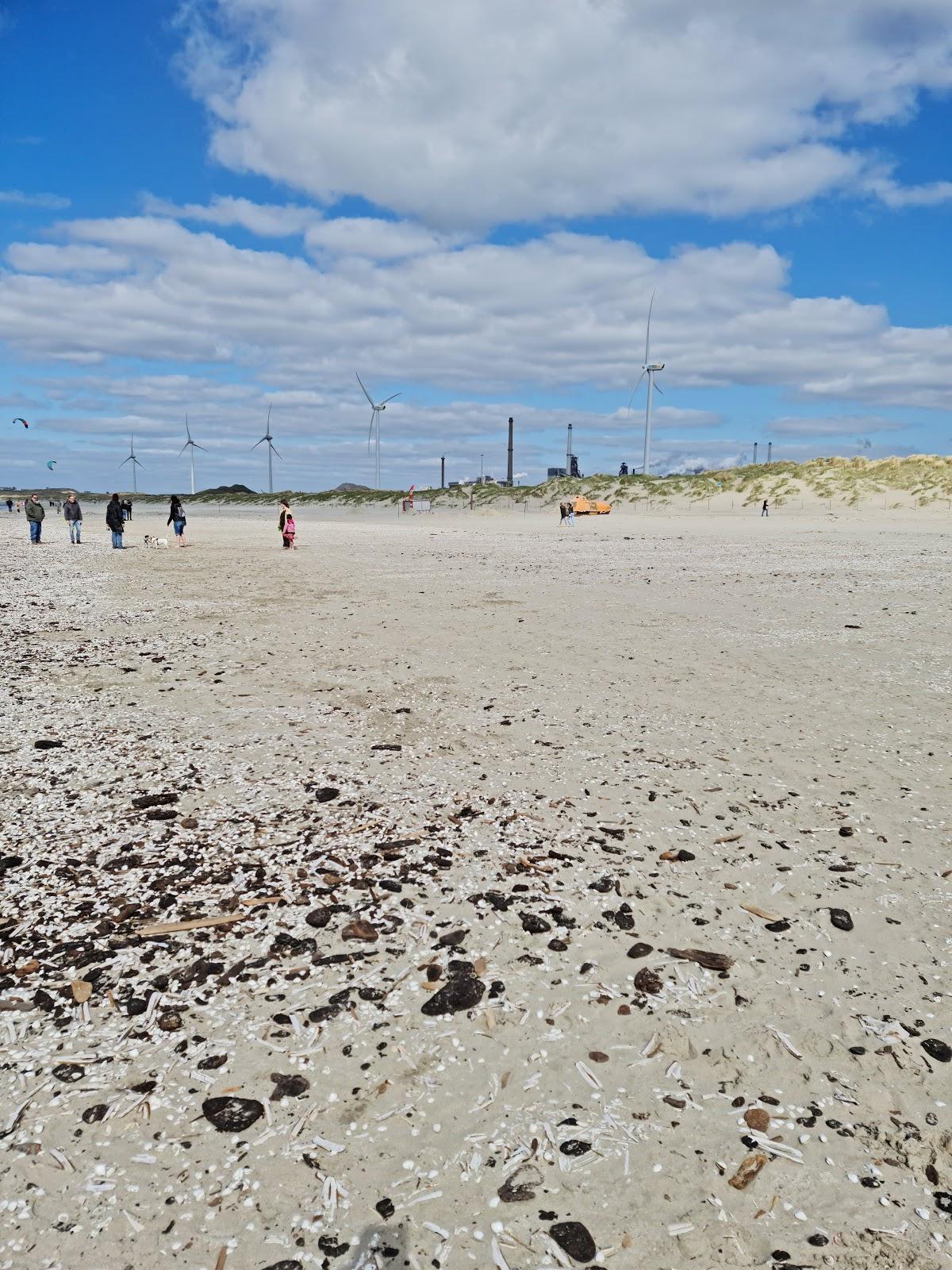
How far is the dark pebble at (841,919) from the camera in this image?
4.49m

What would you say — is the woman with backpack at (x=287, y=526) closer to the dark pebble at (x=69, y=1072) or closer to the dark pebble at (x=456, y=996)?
the dark pebble at (x=456, y=996)

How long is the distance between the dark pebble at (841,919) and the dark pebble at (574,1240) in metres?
2.50

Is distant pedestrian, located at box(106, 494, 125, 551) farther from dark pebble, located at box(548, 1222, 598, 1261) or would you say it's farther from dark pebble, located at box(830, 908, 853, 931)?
dark pebble, located at box(548, 1222, 598, 1261)

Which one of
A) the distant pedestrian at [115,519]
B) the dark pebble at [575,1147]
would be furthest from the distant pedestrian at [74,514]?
the dark pebble at [575,1147]

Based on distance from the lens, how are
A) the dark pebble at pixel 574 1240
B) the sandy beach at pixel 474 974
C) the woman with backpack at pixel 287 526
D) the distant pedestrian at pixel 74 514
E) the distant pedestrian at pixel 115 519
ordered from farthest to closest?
the distant pedestrian at pixel 74 514 → the distant pedestrian at pixel 115 519 → the woman with backpack at pixel 287 526 → the sandy beach at pixel 474 974 → the dark pebble at pixel 574 1240

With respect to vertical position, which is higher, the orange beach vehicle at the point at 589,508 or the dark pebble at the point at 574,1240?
the orange beach vehicle at the point at 589,508

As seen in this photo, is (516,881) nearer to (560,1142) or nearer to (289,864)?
(289,864)

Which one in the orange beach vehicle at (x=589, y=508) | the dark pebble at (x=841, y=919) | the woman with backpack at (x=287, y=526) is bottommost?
the dark pebble at (x=841, y=919)

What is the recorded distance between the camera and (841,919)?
15.0 ft

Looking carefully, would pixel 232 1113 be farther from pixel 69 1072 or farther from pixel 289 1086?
pixel 69 1072

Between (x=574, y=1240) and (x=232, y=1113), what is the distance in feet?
4.60

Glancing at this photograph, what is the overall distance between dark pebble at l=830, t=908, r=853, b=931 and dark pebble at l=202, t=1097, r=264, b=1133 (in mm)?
3253

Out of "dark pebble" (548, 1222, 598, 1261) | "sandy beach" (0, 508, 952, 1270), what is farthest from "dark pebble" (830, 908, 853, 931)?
"dark pebble" (548, 1222, 598, 1261)

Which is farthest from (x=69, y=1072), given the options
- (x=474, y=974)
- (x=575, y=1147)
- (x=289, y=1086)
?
(x=575, y=1147)
